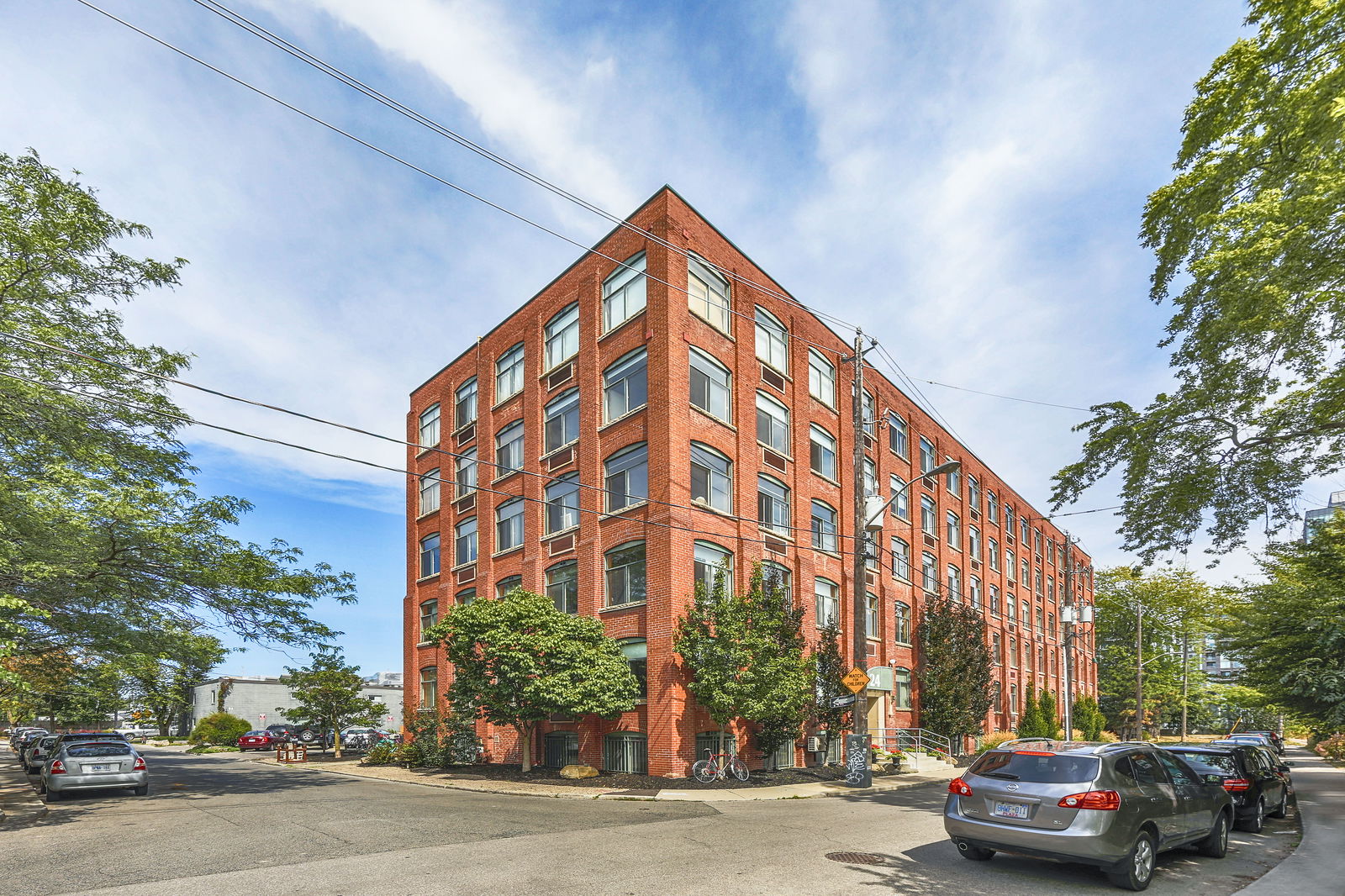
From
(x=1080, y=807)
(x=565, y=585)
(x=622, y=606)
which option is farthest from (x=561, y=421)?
(x=1080, y=807)

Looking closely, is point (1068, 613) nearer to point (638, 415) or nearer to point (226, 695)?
point (638, 415)

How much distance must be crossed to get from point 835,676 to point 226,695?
51336 millimetres

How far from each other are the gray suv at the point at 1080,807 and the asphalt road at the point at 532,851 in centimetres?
38

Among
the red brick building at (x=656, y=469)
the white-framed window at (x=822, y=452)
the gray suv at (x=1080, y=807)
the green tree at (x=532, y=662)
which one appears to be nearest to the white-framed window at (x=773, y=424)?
the red brick building at (x=656, y=469)

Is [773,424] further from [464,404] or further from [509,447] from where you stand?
[464,404]

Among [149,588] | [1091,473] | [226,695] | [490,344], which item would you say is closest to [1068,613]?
[1091,473]

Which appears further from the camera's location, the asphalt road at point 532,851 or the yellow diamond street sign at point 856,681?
the yellow diamond street sign at point 856,681

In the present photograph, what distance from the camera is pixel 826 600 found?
28328mm

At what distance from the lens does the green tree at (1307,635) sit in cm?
2053

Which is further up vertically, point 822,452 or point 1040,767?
point 822,452

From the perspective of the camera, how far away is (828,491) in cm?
2944

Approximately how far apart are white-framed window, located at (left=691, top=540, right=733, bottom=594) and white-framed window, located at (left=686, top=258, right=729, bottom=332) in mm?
6686

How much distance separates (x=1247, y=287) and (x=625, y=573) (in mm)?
16378

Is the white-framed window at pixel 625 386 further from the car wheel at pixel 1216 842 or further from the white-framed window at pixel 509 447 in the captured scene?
the car wheel at pixel 1216 842
